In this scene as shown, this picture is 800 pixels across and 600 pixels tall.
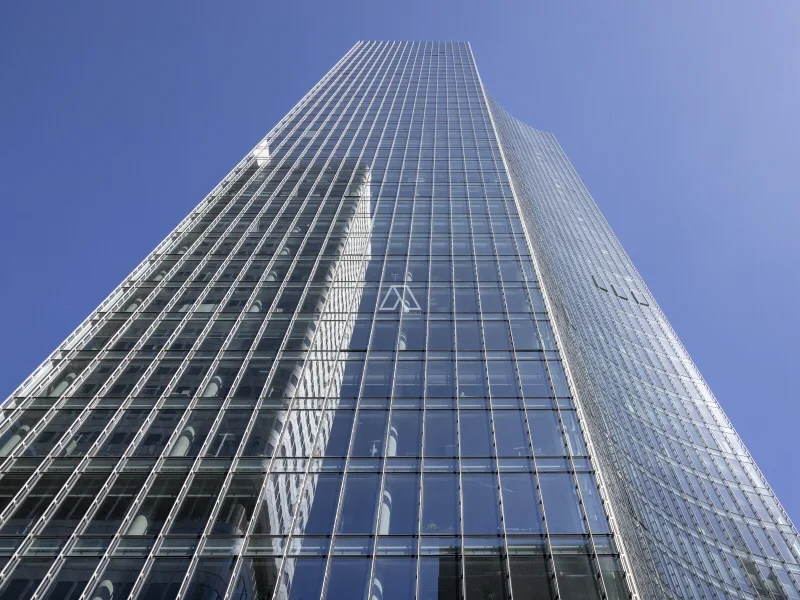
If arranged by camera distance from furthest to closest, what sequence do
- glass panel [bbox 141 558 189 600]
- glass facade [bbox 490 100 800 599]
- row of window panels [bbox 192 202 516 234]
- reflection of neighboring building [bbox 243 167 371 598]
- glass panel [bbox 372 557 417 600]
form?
1. row of window panels [bbox 192 202 516 234]
2. glass facade [bbox 490 100 800 599]
3. reflection of neighboring building [bbox 243 167 371 598]
4. glass panel [bbox 141 558 189 600]
5. glass panel [bbox 372 557 417 600]

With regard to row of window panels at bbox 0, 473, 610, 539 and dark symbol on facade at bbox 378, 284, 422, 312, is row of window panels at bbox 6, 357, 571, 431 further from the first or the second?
dark symbol on facade at bbox 378, 284, 422, 312

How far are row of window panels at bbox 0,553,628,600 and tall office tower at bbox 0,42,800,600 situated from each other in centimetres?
6

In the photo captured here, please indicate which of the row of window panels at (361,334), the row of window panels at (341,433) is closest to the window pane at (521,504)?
the row of window panels at (341,433)

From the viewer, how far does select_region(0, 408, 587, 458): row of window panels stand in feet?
83.9

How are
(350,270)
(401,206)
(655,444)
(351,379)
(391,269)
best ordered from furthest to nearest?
(655,444) < (401,206) < (350,270) < (391,269) < (351,379)

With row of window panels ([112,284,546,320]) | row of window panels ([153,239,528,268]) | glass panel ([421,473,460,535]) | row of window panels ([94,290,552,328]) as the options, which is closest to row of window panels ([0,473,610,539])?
glass panel ([421,473,460,535])

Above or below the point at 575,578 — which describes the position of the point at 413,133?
above

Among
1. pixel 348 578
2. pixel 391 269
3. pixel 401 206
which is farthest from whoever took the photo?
pixel 401 206

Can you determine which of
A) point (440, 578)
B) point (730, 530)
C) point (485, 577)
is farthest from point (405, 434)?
point (730, 530)

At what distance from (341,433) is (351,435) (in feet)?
1.27

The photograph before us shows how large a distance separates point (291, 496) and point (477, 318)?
46.1ft

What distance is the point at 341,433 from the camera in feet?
87.2

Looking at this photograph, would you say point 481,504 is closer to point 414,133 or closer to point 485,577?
point 485,577

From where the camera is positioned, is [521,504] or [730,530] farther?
[730,530]
